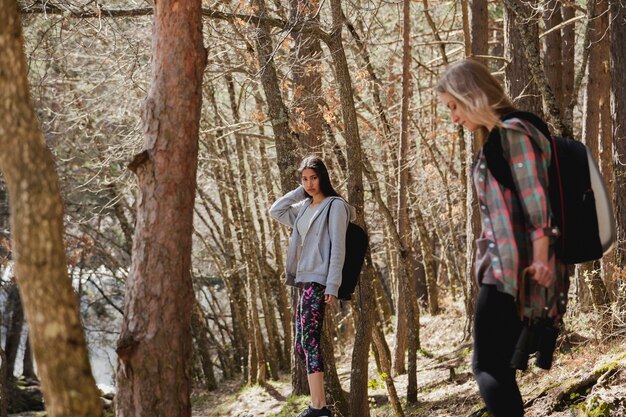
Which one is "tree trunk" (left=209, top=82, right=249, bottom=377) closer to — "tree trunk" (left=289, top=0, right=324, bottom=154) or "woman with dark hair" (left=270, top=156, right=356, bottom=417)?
"tree trunk" (left=289, top=0, right=324, bottom=154)

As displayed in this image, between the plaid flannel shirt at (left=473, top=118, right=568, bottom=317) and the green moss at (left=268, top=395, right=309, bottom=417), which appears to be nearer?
the plaid flannel shirt at (left=473, top=118, right=568, bottom=317)

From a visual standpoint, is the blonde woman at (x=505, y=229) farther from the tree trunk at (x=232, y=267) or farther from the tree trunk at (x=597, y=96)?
the tree trunk at (x=232, y=267)

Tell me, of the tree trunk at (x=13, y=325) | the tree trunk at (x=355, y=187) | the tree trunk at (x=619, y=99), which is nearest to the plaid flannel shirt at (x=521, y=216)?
the tree trunk at (x=355, y=187)

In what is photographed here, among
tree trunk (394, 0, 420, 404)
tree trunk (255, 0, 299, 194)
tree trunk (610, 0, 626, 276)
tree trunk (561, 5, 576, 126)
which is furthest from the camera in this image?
tree trunk (561, 5, 576, 126)

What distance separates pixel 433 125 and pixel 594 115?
5.36 metres

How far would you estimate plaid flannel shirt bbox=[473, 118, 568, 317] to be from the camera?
3.48m

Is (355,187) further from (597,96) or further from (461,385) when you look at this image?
(597,96)

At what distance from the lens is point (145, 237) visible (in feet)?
14.2

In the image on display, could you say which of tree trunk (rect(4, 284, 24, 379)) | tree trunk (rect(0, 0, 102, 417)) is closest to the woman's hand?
tree trunk (rect(0, 0, 102, 417))

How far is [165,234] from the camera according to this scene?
4.33 meters

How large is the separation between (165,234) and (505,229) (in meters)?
1.80

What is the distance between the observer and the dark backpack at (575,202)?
3.60 m

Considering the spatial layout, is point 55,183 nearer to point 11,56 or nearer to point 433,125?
point 11,56

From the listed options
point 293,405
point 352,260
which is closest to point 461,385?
point 293,405
